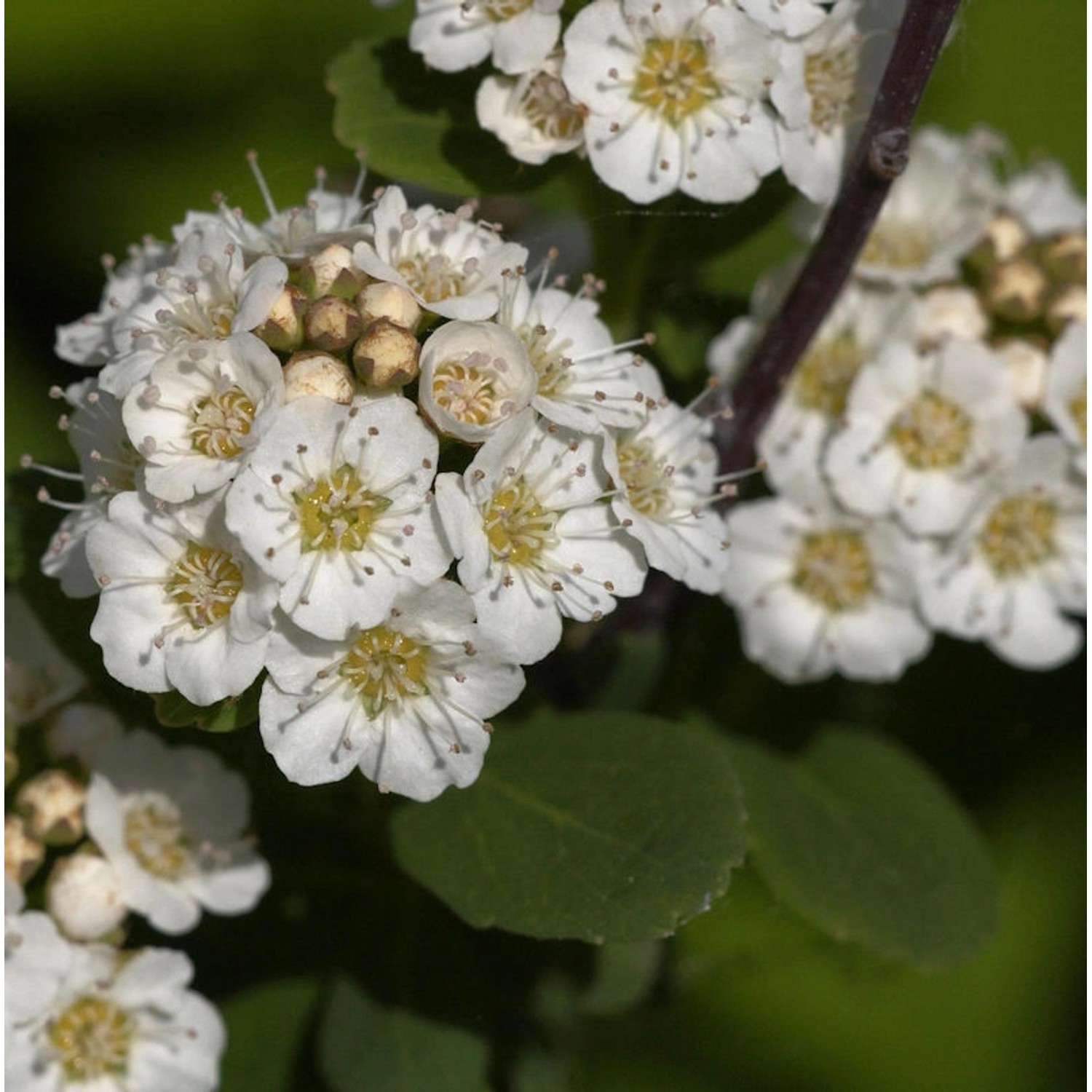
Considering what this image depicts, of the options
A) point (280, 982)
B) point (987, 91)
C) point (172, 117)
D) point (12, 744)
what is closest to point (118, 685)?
point (12, 744)

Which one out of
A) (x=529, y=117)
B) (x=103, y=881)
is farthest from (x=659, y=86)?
(x=103, y=881)

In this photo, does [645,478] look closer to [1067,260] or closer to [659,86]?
[659,86]

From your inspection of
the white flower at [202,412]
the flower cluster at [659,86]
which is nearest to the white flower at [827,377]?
the flower cluster at [659,86]

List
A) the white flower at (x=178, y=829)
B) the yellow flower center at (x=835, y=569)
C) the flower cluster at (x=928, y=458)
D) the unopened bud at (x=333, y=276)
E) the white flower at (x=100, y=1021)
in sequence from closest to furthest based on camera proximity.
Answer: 1. the unopened bud at (x=333, y=276)
2. the white flower at (x=100, y=1021)
3. the white flower at (x=178, y=829)
4. the flower cluster at (x=928, y=458)
5. the yellow flower center at (x=835, y=569)

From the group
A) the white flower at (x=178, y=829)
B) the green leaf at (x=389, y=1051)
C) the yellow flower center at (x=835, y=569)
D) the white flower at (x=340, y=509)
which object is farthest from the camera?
the yellow flower center at (x=835, y=569)

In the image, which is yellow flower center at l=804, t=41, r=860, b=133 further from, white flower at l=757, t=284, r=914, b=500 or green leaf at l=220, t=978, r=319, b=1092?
green leaf at l=220, t=978, r=319, b=1092

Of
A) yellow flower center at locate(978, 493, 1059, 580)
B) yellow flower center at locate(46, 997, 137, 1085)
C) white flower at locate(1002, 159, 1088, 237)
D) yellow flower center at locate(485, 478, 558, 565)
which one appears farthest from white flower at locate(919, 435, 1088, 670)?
yellow flower center at locate(46, 997, 137, 1085)

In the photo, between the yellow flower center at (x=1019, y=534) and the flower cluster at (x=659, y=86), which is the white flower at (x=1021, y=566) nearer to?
the yellow flower center at (x=1019, y=534)

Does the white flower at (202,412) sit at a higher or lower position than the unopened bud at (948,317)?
higher
